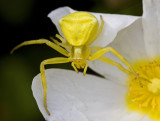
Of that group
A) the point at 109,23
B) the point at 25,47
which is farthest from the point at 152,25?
the point at 25,47

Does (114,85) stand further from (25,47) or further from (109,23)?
(25,47)

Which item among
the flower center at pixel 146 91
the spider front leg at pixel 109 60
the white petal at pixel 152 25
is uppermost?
the white petal at pixel 152 25

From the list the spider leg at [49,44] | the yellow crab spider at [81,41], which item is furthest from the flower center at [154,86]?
the spider leg at [49,44]

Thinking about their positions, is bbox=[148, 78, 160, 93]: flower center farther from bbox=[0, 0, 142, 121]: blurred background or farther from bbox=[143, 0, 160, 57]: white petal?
bbox=[0, 0, 142, 121]: blurred background

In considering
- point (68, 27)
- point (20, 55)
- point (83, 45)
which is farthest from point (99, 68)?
point (20, 55)

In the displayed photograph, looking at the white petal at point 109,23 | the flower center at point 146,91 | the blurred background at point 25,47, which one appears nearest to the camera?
the white petal at point 109,23

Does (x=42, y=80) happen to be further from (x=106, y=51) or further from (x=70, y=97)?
(x=106, y=51)

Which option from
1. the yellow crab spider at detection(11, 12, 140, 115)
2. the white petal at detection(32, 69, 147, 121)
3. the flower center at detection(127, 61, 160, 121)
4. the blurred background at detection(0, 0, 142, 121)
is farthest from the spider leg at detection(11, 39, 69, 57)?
the flower center at detection(127, 61, 160, 121)

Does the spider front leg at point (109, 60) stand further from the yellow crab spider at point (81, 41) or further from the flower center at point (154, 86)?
the flower center at point (154, 86)
